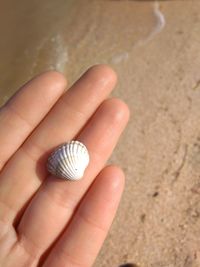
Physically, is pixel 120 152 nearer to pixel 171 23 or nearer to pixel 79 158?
pixel 79 158

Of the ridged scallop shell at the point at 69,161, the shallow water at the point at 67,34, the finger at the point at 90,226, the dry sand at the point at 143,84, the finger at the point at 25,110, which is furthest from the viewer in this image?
the shallow water at the point at 67,34

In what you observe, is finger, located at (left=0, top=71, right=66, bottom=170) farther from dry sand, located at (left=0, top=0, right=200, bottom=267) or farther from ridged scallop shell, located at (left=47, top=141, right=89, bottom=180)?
dry sand, located at (left=0, top=0, right=200, bottom=267)

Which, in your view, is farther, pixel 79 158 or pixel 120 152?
pixel 120 152

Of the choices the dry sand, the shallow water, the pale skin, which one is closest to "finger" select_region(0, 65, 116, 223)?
the pale skin

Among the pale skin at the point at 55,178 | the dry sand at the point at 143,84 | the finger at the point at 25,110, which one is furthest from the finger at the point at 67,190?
the dry sand at the point at 143,84

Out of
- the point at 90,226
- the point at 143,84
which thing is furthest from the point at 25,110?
the point at 143,84

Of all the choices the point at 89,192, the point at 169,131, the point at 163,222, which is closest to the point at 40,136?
the point at 89,192

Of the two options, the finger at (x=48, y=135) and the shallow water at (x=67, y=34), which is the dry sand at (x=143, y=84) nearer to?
the shallow water at (x=67, y=34)

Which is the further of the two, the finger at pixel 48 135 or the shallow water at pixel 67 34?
the shallow water at pixel 67 34

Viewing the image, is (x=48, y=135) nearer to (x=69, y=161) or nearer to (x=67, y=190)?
(x=69, y=161)
